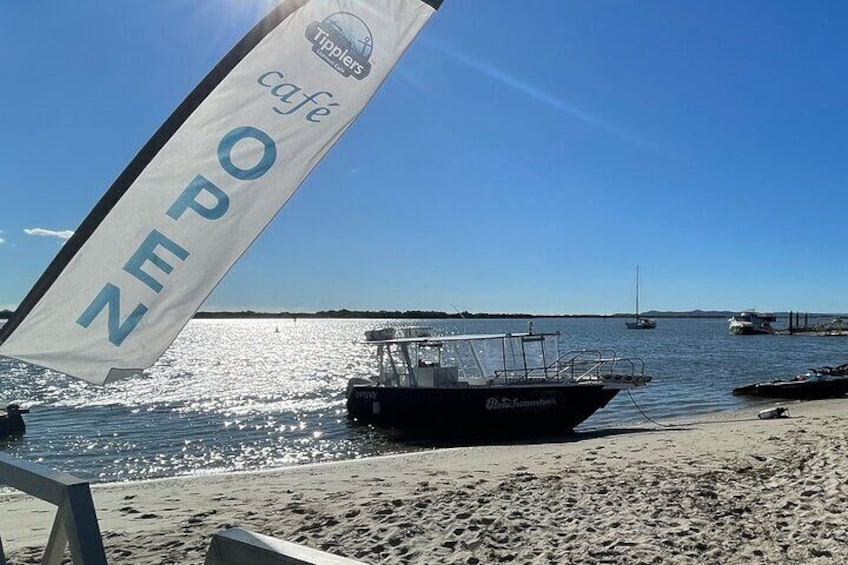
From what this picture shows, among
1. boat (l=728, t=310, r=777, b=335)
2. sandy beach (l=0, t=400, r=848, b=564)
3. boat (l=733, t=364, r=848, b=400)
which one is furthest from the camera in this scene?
boat (l=728, t=310, r=777, b=335)

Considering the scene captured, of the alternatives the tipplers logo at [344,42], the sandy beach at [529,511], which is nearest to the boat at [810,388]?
the sandy beach at [529,511]

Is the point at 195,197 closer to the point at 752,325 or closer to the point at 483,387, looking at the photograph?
the point at 483,387

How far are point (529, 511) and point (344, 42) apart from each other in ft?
21.9

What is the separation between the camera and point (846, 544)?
20.9ft

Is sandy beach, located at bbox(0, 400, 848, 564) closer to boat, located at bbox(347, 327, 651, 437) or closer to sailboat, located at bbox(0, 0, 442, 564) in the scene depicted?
sailboat, located at bbox(0, 0, 442, 564)

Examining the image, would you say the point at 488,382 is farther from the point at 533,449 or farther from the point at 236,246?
the point at 236,246

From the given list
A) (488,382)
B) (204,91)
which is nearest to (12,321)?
(204,91)

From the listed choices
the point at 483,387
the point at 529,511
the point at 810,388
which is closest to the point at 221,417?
the point at 483,387

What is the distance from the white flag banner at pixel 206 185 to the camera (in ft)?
8.75

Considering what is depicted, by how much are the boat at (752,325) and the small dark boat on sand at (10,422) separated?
354 feet

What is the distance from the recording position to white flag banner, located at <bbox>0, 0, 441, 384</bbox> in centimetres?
267

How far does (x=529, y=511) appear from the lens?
820 centimetres

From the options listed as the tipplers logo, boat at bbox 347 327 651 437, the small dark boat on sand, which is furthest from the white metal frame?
the small dark boat on sand

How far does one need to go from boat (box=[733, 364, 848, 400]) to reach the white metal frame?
32.1 m
